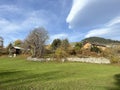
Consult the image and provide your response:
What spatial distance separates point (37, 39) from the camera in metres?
48.5

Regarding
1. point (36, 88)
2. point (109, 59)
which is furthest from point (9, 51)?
point (36, 88)

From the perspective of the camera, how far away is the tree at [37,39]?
47.8 m

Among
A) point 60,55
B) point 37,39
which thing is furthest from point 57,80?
point 37,39

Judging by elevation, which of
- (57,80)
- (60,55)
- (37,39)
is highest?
(37,39)

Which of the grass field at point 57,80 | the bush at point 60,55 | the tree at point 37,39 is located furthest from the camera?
the tree at point 37,39

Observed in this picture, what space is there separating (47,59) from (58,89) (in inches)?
1122

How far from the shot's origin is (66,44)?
48719 mm

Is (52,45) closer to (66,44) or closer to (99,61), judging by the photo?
(66,44)

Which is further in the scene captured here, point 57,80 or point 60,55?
point 60,55

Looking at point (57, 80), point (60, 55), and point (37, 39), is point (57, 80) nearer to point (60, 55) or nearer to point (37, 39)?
point (60, 55)

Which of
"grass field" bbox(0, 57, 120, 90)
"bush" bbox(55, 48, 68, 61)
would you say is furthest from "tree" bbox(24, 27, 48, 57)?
"grass field" bbox(0, 57, 120, 90)

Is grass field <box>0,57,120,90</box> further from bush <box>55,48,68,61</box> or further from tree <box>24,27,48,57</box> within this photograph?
tree <box>24,27,48,57</box>

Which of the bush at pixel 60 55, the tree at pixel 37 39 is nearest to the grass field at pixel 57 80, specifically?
the bush at pixel 60 55

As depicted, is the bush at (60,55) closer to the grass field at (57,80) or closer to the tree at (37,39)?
the tree at (37,39)
